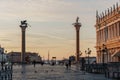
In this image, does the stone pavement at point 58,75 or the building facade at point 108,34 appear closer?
the stone pavement at point 58,75

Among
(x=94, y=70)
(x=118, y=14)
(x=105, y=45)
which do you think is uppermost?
(x=118, y=14)

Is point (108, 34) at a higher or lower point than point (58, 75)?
higher

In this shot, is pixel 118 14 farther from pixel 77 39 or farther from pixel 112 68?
pixel 77 39

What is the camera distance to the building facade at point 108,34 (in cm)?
8819

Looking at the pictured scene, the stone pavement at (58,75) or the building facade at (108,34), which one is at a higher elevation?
the building facade at (108,34)

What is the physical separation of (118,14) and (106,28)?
13.9 metres

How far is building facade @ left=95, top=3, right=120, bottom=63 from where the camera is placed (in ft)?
289

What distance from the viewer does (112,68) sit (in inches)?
2197

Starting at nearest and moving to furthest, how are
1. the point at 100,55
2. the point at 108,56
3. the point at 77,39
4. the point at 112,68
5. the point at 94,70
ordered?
the point at 112,68 → the point at 94,70 → the point at 108,56 → the point at 100,55 → the point at 77,39

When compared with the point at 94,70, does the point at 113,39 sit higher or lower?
higher

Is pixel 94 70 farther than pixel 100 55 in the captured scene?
No

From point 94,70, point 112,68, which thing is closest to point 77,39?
point 94,70

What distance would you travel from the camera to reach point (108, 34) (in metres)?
99.1

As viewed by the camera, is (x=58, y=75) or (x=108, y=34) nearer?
(x=58, y=75)
